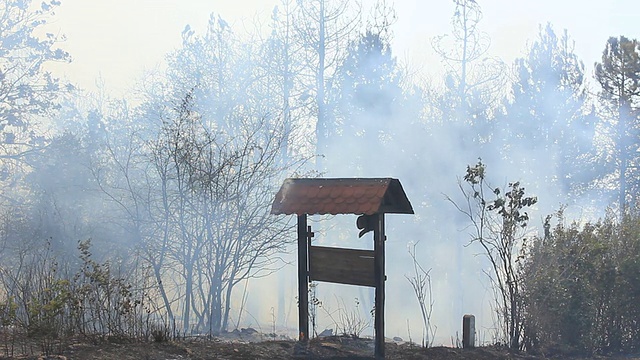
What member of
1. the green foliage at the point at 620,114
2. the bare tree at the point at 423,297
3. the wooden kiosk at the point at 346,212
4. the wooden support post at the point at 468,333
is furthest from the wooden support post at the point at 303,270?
the green foliage at the point at 620,114

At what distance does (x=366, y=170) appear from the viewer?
94.8ft

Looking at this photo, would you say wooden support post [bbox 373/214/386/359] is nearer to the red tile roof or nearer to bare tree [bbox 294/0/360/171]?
the red tile roof

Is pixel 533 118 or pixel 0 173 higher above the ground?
pixel 533 118

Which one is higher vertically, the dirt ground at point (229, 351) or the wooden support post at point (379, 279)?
the wooden support post at point (379, 279)

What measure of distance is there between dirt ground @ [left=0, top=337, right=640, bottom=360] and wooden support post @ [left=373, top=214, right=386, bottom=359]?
0.18 meters

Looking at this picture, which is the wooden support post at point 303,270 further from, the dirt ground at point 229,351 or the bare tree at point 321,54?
the bare tree at point 321,54

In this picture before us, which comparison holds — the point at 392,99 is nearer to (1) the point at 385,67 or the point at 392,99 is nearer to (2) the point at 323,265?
(1) the point at 385,67

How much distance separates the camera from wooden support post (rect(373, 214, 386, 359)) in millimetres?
8422

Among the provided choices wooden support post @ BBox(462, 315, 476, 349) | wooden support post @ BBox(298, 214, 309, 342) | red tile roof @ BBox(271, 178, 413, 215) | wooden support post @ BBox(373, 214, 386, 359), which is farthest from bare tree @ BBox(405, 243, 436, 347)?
wooden support post @ BBox(298, 214, 309, 342)

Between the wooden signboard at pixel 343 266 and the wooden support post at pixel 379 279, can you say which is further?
the wooden signboard at pixel 343 266

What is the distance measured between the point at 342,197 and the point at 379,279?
1050 mm

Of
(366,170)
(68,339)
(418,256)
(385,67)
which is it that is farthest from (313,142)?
(68,339)

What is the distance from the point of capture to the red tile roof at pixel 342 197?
8.45 m

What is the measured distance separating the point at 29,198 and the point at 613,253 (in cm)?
1585
